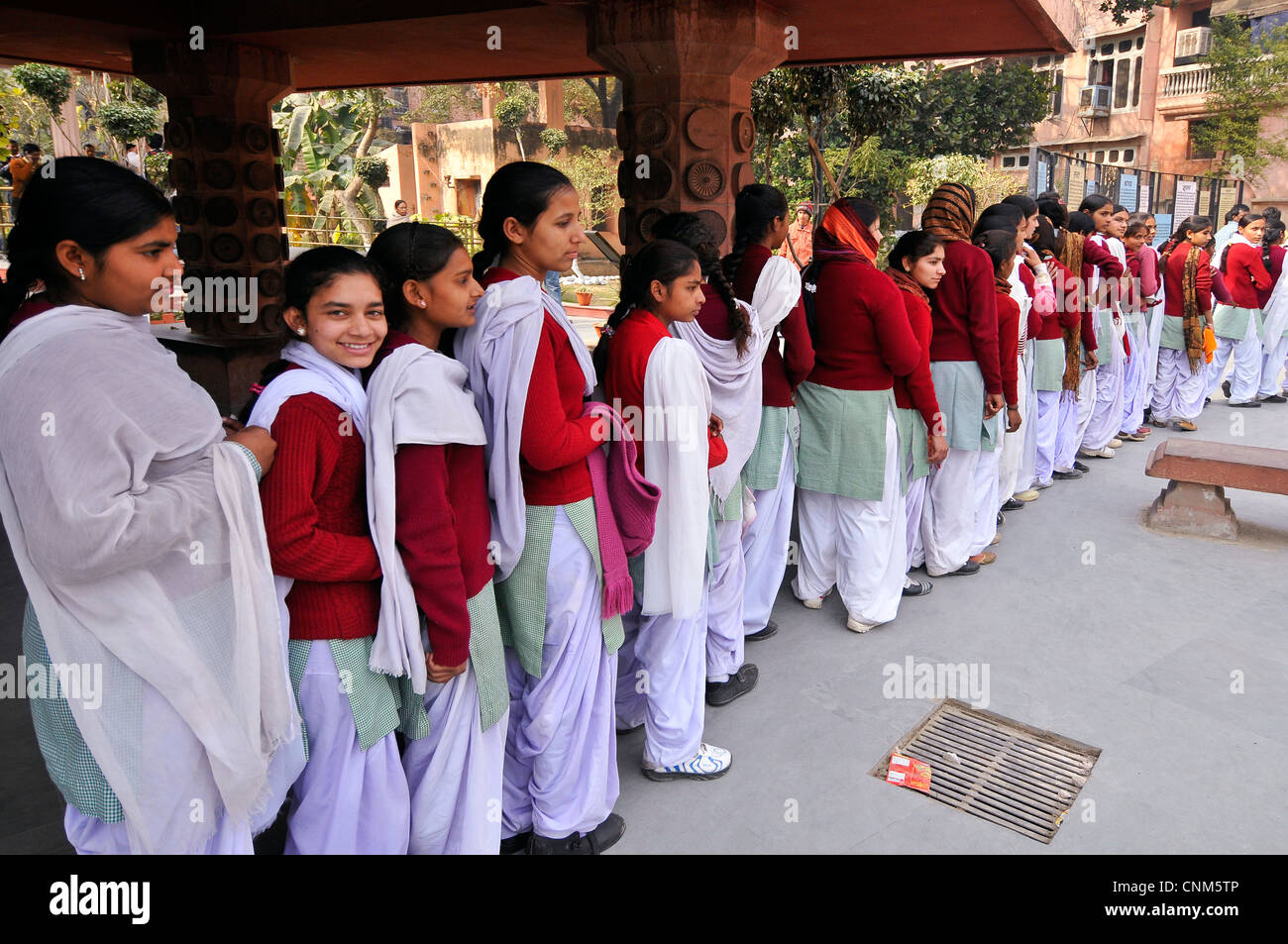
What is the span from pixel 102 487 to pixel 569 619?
1.13 meters

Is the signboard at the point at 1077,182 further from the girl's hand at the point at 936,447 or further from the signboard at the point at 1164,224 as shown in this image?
the girl's hand at the point at 936,447

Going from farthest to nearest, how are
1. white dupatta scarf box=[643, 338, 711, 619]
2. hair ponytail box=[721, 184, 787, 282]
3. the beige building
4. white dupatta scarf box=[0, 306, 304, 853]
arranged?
the beige building, hair ponytail box=[721, 184, 787, 282], white dupatta scarf box=[643, 338, 711, 619], white dupatta scarf box=[0, 306, 304, 853]

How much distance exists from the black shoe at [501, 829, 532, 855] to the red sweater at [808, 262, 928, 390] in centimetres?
216

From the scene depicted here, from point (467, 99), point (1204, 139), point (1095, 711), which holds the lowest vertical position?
point (1095, 711)

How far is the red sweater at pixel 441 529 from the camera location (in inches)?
74.9

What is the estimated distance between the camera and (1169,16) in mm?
21594

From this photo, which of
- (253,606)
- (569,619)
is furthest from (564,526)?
(253,606)

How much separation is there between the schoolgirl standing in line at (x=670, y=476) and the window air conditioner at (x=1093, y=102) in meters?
24.2

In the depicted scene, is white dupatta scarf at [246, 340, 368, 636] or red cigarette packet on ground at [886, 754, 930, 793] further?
red cigarette packet on ground at [886, 754, 930, 793]

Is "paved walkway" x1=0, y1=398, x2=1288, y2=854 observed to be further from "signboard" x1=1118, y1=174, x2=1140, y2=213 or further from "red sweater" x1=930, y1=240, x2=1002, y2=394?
"signboard" x1=1118, y1=174, x2=1140, y2=213

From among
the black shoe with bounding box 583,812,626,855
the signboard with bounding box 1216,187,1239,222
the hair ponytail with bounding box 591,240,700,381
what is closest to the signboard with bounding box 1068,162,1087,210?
the signboard with bounding box 1216,187,1239,222

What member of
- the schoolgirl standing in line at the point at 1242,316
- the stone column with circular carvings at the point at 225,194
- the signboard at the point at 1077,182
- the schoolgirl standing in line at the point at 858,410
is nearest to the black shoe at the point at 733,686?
the schoolgirl standing in line at the point at 858,410

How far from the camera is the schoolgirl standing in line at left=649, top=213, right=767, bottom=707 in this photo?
308 cm

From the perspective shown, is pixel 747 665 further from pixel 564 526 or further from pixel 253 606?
pixel 253 606
